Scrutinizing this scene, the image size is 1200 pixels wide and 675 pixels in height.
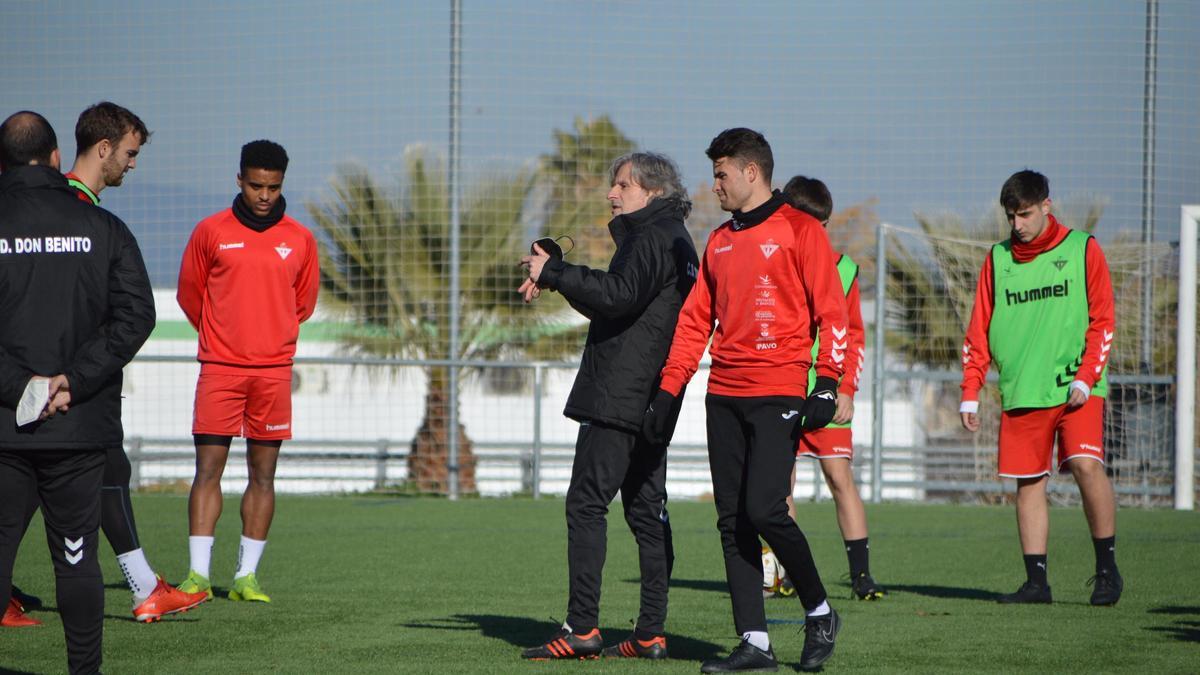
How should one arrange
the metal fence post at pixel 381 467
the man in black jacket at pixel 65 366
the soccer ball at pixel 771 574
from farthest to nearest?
the metal fence post at pixel 381 467
the soccer ball at pixel 771 574
the man in black jacket at pixel 65 366

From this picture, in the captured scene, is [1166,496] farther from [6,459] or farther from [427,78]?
[6,459]

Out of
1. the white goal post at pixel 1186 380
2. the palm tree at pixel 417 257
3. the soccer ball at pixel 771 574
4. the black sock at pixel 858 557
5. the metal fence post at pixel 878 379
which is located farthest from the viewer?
the palm tree at pixel 417 257

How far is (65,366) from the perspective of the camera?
13.6 ft

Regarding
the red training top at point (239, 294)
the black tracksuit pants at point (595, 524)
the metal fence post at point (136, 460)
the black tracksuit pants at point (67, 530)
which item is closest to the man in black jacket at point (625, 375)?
the black tracksuit pants at point (595, 524)

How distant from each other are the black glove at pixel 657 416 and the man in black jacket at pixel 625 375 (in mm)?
230

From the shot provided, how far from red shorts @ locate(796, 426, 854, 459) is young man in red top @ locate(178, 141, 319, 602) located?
9.26ft

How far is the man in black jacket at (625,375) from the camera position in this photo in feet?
17.0

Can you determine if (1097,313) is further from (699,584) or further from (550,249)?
(550,249)

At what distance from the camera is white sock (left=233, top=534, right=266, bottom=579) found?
696 cm

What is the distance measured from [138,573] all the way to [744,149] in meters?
3.42

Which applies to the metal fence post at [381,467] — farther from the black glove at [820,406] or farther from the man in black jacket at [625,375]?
the black glove at [820,406]

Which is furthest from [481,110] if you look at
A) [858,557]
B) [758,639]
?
[758,639]

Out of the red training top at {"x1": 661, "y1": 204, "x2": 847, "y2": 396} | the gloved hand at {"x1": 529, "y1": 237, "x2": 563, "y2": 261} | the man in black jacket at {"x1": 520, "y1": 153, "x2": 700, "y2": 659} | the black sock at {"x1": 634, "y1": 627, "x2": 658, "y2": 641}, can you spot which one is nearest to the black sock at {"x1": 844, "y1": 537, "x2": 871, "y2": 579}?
the man in black jacket at {"x1": 520, "y1": 153, "x2": 700, "y2": 659}

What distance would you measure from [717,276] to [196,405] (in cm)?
332
